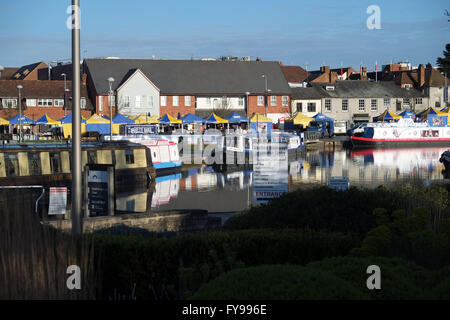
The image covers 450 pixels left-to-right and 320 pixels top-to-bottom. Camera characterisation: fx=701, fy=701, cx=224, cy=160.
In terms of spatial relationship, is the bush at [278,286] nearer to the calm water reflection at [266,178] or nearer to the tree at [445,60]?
the calm water reflection at [266,178]

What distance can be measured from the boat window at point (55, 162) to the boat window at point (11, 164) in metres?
1.90

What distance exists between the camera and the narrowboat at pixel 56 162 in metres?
30.8

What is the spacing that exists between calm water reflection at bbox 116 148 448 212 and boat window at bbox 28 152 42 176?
3.99 meters

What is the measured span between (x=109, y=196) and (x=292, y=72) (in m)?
92.0

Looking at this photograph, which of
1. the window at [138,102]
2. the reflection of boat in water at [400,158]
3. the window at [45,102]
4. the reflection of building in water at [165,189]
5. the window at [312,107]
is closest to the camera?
the reflection of building in water at [165,189]

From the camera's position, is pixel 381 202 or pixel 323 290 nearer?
pixel 323 290

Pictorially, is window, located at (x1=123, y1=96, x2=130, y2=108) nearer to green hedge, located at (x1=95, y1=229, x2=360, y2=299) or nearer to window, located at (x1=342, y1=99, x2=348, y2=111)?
window, located at (x1=342, y1=99, x2=348, y2=111)

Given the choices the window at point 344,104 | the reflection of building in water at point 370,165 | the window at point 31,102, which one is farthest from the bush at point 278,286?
the window at point 344,104

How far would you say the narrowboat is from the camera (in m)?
30.8

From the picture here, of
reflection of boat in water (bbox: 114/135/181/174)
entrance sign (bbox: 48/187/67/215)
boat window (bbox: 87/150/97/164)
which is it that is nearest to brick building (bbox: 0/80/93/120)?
reflection of boat in water (bbox: 114/135/181/174)

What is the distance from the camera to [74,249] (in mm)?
8711
